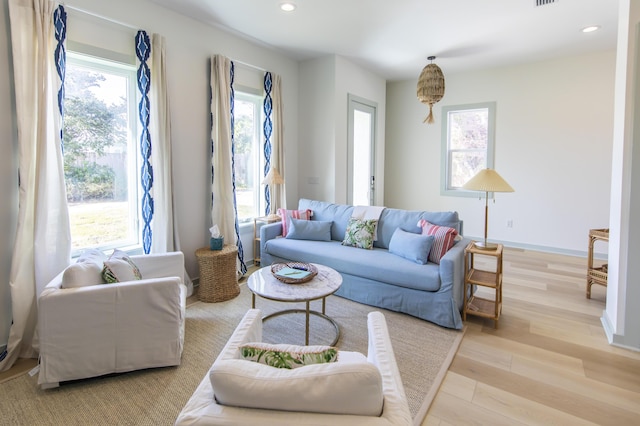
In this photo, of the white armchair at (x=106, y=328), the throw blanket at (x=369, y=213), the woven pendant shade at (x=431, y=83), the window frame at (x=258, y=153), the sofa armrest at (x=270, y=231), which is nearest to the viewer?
the white armchair at (x=106, y=328)

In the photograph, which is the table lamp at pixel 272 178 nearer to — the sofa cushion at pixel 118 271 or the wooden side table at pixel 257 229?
the wooden side table at pixel 257 229

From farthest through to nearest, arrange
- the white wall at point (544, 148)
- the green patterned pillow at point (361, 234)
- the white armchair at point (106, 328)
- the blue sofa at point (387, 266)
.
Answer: the white wall at point (544, 148) → the green patterned pillow at point (361, 234) → the blue sofa at point (387, 266) → the white armchair at point (106, 328)

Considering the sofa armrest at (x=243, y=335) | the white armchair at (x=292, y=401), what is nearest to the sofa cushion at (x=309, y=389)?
the white armchair at (x=292, y=401)

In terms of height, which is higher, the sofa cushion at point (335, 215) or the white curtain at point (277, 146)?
the white curtain at point (277, 146)

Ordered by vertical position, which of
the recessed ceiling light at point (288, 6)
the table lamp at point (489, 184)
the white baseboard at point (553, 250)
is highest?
the recessed ceiling light at point (288, 6)

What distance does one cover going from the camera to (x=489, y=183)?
282 centimetres

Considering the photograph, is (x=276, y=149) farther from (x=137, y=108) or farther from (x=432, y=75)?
(x=432, y=75)

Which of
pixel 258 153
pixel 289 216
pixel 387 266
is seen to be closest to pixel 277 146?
pixel 258 153

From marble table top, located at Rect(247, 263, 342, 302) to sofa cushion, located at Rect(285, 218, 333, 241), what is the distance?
115 cm

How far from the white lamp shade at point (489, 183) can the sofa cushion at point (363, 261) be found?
0.75 meters

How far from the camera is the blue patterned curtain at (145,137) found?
308 cm

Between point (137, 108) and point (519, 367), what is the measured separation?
3.73m

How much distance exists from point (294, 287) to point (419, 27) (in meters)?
3.12

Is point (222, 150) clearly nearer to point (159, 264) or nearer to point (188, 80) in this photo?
point (188, 80)
